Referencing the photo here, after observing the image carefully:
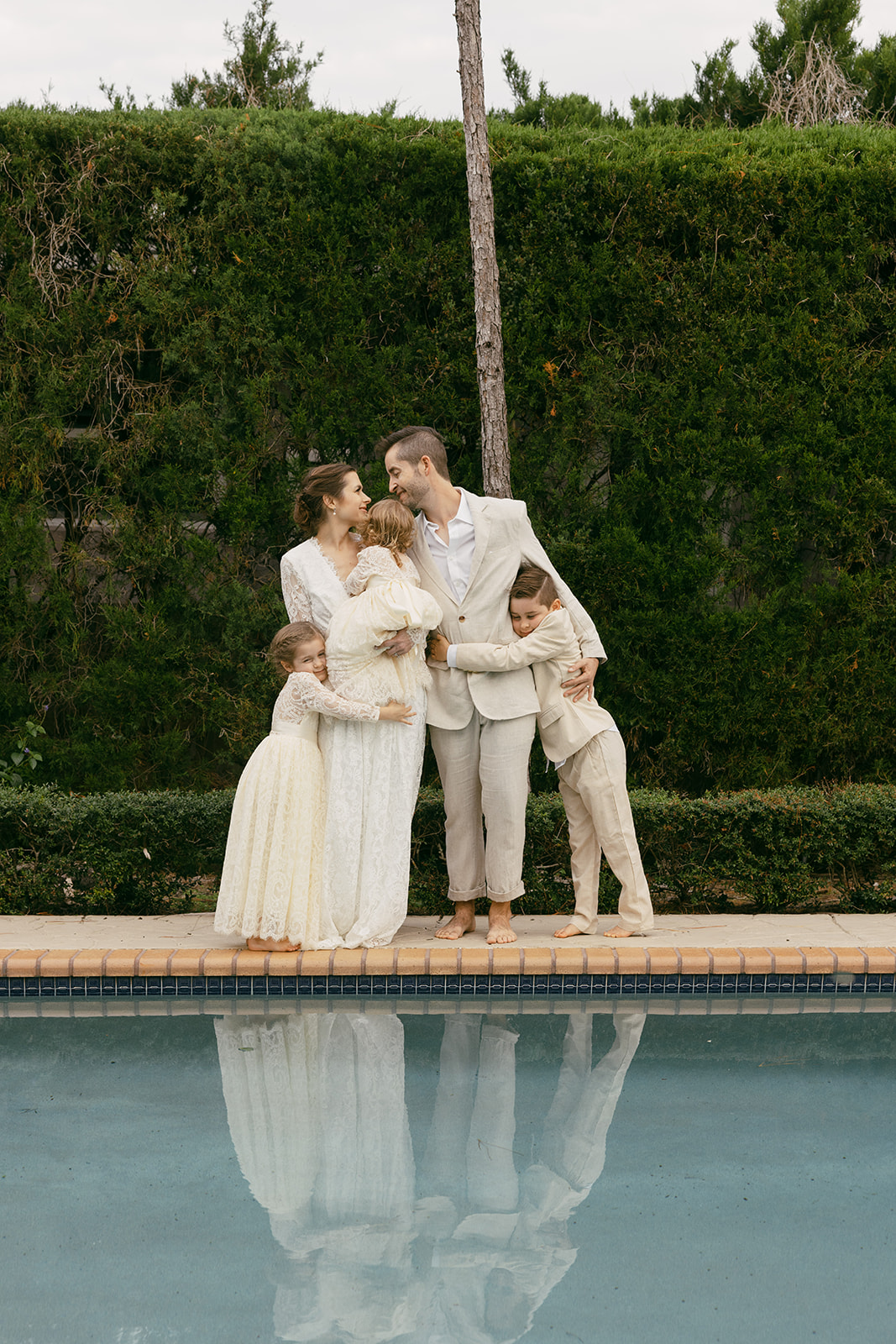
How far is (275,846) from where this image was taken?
4.93m

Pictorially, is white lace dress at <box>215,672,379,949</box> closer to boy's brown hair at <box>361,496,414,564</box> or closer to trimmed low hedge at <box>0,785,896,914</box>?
boy's brown hair at <box>361,496,414,564</box>

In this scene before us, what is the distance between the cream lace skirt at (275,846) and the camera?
4945 millimetres

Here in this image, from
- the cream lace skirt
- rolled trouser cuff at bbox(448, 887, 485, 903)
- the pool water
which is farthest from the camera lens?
rolled trouser cuff at bbox(448, 887, 485, 903)

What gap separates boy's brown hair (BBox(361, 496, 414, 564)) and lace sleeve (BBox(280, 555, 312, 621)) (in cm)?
38

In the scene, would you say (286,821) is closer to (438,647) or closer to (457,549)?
(438,647)

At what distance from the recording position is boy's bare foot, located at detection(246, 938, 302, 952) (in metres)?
5.05

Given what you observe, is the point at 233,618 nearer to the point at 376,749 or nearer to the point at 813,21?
the point at 376,749

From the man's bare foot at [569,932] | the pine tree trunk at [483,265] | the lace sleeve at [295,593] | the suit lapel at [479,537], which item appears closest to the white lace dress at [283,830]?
the lace sleeve at [295,593]

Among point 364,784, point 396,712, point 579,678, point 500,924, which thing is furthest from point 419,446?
point 500,924

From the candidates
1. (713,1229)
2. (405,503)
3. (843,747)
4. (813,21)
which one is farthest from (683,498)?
(813,21)

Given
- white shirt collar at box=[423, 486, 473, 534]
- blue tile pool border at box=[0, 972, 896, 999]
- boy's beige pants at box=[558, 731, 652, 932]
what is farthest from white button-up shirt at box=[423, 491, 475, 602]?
blue tile pool border at box=[0, 972, 896, 999]

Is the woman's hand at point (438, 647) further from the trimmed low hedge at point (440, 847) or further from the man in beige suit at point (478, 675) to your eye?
the trimmed low hedge at point (440, 847)

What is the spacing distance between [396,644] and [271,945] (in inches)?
53.4

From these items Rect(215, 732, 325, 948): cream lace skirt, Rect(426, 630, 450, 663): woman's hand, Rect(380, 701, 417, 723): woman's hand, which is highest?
Rect(426, 630, 450, 663): woman's hand
